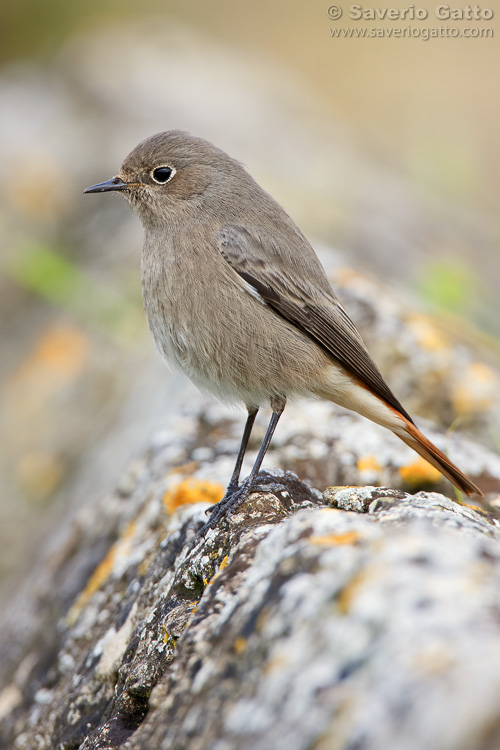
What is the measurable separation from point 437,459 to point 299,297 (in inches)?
43.4

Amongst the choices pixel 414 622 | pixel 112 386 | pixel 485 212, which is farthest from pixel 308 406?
pixel 485 212

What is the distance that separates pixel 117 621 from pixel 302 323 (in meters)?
1.74

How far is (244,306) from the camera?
371 centimetres

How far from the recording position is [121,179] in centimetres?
435

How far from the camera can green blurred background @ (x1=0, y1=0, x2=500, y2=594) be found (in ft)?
17.1

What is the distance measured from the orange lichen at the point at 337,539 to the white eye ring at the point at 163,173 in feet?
9.48

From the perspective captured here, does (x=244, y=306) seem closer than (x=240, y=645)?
No

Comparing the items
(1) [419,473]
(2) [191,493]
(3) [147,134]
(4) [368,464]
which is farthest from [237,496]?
(3) [147,134]

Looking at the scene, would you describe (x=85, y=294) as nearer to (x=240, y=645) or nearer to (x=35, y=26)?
(x=240, y=645)

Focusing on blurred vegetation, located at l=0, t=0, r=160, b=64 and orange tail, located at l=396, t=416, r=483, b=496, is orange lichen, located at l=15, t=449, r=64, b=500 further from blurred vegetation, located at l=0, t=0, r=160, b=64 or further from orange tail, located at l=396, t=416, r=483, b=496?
blurred vegetation, located at l=0, t=0, r=160, b=64

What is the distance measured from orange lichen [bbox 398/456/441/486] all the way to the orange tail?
2.6 inches
